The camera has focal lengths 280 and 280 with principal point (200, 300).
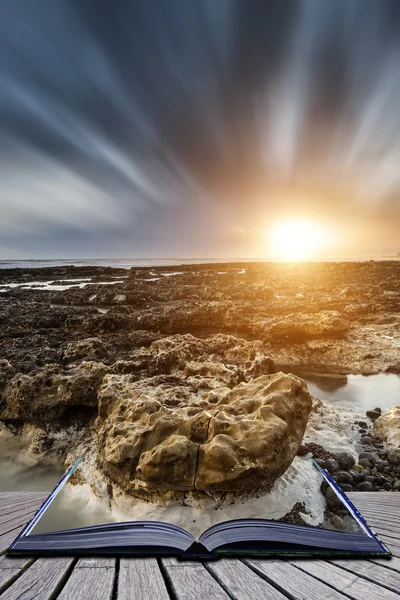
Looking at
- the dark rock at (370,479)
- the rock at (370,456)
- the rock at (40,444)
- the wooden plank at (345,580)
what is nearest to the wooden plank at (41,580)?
the wooden plank at (345,580)

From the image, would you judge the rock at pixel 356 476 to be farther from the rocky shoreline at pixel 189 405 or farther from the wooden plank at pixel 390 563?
the wooden plank at pixel 390 563

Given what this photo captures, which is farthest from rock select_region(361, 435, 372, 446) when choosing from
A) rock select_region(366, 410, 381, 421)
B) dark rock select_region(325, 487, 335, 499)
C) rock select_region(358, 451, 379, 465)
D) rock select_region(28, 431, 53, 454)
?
rock select_region(28, 431, 53, 454)

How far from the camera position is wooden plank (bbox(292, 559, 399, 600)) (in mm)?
1535

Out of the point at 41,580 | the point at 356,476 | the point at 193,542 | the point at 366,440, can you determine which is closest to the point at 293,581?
the point at 193,542

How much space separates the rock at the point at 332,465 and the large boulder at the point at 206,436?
3.53 feet

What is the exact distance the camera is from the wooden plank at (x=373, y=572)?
1665 millimetres

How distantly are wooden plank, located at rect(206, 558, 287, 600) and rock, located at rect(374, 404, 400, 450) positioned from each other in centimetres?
473

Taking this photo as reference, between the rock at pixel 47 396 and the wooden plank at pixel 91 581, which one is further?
the rock at pixel 47 396

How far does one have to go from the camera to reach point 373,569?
1852 millimetres

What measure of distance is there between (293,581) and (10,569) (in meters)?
1.70

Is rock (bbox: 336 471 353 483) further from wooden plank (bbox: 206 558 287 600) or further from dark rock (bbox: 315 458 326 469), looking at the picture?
wooden plank (bbox: 206 558 287 600)

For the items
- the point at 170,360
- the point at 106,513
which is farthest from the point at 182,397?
the point at 170,360

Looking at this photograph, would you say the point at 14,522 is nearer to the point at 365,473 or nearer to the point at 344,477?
the point at 344,477

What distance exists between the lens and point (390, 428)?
18.2 ft
